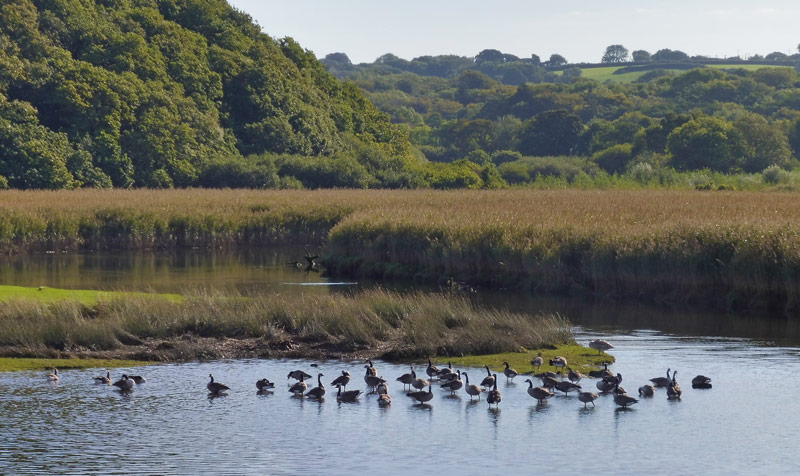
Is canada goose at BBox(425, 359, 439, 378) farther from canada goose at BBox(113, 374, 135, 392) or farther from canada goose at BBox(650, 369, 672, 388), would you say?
canada goose at BBox(113, 374, 135, 392)

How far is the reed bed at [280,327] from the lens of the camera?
25984mm

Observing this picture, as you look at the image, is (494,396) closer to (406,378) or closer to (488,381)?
(488,381)

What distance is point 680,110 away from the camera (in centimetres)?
16050

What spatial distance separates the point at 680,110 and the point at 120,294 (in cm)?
14034

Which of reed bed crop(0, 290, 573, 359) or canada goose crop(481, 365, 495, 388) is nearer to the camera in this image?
canada goose crop(481, 365, 495, 388)

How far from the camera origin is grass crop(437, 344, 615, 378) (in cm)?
2462

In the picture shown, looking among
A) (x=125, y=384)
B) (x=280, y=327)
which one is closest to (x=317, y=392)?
(x=125, y=384)

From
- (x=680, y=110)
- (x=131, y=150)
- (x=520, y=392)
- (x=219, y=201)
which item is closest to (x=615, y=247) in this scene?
(x=520, y=392)

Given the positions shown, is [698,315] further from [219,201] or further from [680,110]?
[680,110]

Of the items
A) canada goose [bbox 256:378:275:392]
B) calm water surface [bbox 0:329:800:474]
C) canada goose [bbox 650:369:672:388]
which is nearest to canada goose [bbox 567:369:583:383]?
calm water surface [bbox 0:329:800:474]

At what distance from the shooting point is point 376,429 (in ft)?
65.5

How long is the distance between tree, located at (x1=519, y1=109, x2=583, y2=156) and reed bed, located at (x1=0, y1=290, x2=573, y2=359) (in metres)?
113

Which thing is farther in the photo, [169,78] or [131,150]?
[169,78]

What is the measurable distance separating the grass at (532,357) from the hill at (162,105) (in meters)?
56.0
